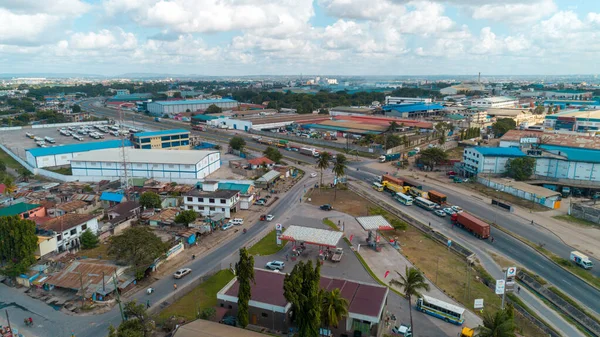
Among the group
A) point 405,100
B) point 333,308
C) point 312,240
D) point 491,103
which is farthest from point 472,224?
point 405,100

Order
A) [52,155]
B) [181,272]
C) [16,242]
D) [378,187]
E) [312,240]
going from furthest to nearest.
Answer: [52,155]
[378,187]
[312,240]
[16,242]
[181,272]

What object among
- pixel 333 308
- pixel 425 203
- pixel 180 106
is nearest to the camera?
pixel 333 308

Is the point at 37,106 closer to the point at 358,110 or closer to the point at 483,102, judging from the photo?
the point at 358,110

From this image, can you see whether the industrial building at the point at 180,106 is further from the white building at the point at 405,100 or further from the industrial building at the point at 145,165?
the industrial building at the point at 145,165

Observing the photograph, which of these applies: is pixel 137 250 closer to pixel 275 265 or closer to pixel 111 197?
pixel 275 265

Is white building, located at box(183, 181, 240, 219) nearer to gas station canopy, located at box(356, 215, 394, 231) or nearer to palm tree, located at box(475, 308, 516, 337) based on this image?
gas station canopy, located at box(356, 215, 394, 231)

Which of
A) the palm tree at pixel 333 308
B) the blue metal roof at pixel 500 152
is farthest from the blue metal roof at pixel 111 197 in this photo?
the blue metal roof at pixel 500 152

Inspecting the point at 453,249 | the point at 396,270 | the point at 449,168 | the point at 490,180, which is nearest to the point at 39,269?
the point at 396,270
